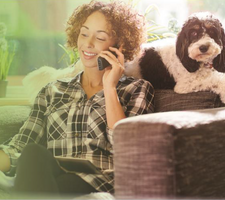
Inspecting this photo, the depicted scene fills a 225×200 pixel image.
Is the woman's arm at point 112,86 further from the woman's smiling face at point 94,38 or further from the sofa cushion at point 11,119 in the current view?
the sofa cushion at point 11,119

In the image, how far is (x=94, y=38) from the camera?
1404mm

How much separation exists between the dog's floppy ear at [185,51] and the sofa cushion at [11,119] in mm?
689

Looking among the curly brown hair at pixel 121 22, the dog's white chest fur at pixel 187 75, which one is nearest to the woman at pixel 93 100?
the curly brown hair at pixel 121 22

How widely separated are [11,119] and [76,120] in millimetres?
344

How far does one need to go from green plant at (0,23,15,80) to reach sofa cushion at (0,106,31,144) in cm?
23

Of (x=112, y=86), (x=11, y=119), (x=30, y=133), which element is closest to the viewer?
(x=112, y=86)

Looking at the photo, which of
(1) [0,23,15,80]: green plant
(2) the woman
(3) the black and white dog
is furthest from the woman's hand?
(1) [0,23,15,80]: green plant

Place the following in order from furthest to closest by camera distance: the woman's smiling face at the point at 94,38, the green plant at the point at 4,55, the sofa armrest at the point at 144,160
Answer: the green plant at the point at 4,55, the woman's smiling face at the point at 94,38, the sofa armrest at the point at 144,160

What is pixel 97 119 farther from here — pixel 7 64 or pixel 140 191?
pixel 7 64

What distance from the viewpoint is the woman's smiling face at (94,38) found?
140cm

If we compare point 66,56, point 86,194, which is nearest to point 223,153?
point 86,194

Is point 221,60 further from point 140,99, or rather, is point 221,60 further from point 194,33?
point 140,99

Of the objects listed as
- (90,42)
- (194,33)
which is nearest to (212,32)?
(194,33)

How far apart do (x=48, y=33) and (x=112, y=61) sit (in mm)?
579
